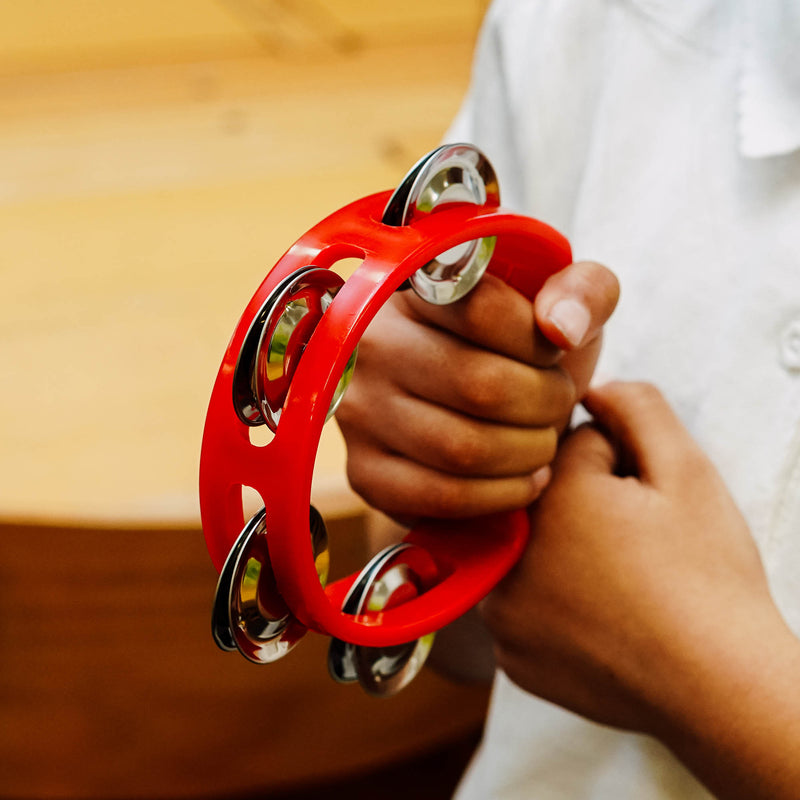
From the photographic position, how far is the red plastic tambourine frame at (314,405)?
0.33 m

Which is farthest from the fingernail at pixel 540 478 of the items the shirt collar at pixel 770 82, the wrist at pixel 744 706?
the shirt collar at pixel 770 82

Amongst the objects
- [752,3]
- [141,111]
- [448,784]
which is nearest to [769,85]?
[752,3]

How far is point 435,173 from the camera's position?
1.20 ft

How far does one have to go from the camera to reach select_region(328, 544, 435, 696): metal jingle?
1.39 feet

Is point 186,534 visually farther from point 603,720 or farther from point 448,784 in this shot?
point 448,784

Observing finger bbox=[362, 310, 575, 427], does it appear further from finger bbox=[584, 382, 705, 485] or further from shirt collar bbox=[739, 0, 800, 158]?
shirt collar bbox=[739, 0, 800, 158]

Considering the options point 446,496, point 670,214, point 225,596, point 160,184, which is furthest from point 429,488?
point 160,184

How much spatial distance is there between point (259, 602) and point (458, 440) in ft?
0.38

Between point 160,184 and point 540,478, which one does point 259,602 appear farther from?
point 160,184

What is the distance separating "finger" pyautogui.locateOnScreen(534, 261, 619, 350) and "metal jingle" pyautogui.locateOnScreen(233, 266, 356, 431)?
103 mm

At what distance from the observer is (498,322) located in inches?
16.2

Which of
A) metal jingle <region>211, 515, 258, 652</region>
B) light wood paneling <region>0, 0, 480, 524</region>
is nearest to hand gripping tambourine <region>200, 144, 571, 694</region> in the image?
metal jingle <region>211, 515, 258, 652</region>

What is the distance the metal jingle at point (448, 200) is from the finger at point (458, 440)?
0.06 metres

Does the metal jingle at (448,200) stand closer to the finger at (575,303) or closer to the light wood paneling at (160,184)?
the finger at (575,303)
